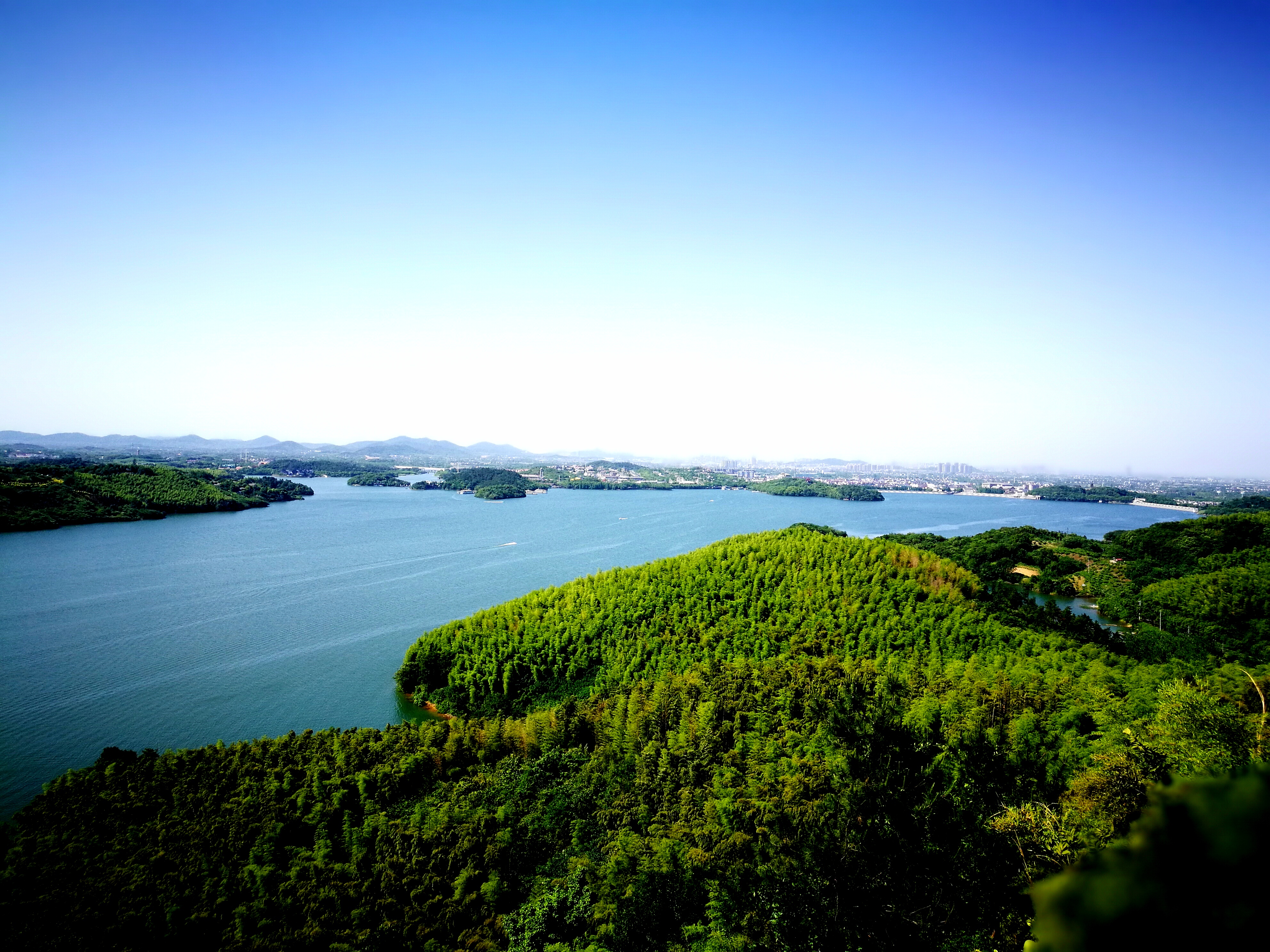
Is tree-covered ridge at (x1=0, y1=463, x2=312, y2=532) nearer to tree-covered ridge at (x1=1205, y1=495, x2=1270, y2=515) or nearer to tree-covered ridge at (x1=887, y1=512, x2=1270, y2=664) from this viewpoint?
tree-covered ridge at (x1=887, y1=512, x2=1270, y2=664)

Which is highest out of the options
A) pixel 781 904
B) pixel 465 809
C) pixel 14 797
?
pixel 781 904

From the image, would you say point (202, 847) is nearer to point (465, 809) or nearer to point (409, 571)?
point (465, 809)

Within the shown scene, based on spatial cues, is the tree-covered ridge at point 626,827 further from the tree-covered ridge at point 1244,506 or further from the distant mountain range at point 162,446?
the distant mountain range at point 162,446

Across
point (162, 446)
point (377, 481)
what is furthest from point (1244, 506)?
point (162, 446)

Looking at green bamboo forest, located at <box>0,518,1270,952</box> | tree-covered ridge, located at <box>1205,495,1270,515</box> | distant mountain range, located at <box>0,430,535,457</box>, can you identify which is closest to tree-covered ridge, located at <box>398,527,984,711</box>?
green bamboo forest, located at <box>0,518,1270,952</box>

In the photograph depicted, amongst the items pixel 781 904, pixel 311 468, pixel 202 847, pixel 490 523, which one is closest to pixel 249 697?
pixel 202 847

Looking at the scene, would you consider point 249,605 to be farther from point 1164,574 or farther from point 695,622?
point 1164,574

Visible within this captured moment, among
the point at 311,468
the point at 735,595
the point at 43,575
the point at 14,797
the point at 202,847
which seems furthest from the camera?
the point at 311,468
